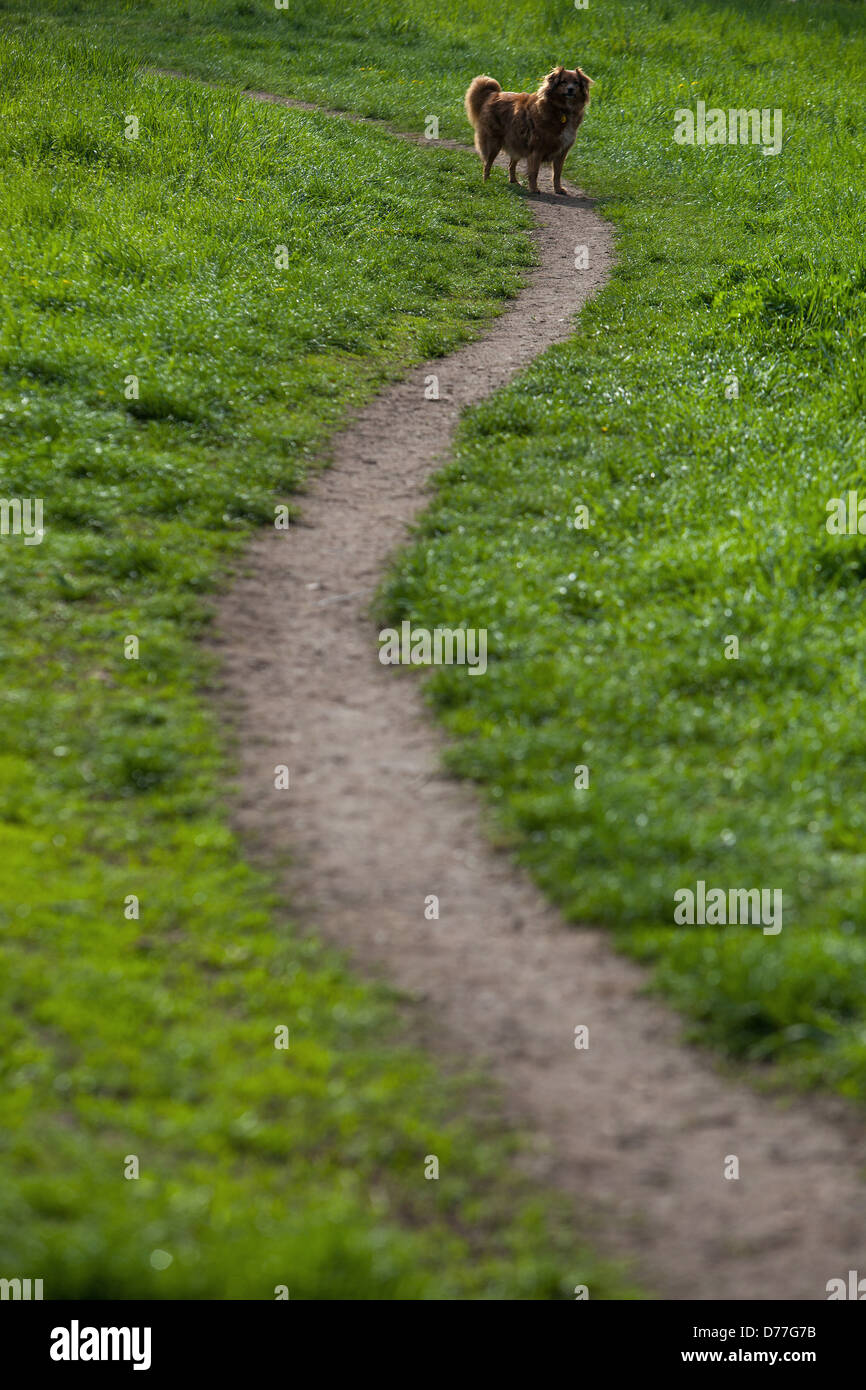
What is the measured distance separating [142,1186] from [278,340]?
9.09 meters

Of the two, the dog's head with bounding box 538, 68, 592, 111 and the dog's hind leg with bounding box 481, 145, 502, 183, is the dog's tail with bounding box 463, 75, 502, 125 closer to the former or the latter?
the dog's hind leg with bounding box 481, 145, 502, 183

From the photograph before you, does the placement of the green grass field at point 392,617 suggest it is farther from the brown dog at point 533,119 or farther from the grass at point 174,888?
the brown dog at point 533,119

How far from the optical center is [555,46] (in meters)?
26.1

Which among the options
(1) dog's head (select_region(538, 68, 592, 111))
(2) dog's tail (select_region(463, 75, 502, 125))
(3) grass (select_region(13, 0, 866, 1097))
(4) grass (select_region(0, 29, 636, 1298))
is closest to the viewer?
(4) grass (select_region(0, 29, 636, 1298))

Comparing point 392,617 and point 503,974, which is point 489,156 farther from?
point 503,974

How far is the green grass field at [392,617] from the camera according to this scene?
410 centimetres

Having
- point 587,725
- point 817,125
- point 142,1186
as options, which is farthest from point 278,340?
point 817,125

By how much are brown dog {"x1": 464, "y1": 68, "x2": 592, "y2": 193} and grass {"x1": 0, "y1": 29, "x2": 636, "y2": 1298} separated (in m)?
5.40

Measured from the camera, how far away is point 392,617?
7.75 metres

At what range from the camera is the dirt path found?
4078 millimetres

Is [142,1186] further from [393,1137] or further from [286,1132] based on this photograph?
[393,1137]

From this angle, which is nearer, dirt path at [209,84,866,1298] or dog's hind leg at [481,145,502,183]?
dirt path at [209,84,866,1298]

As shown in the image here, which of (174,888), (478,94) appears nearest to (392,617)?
(174,888)

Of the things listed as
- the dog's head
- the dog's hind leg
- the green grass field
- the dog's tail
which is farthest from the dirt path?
the dog's tail
